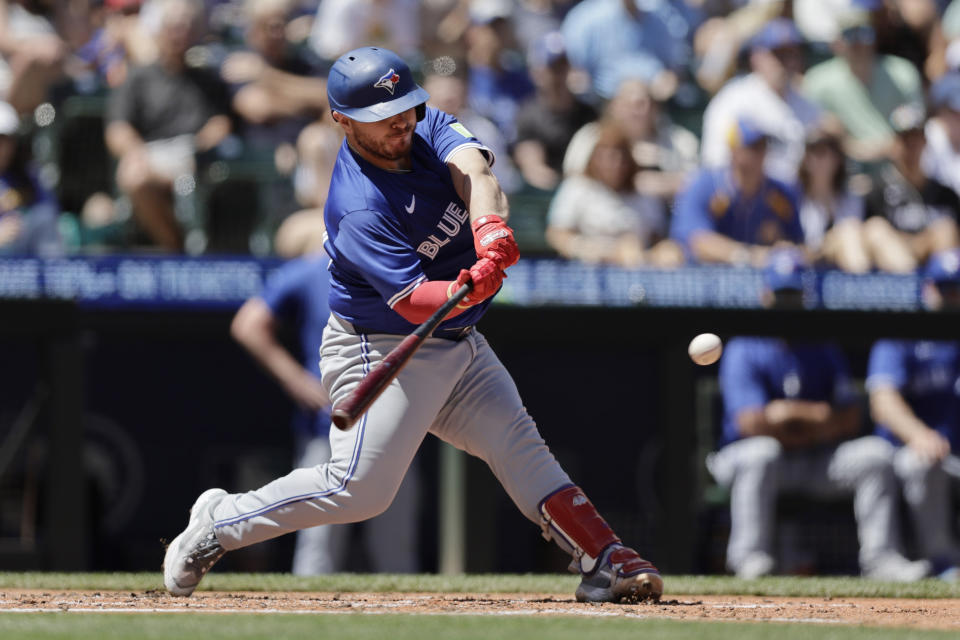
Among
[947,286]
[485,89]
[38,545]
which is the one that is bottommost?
[38,545]

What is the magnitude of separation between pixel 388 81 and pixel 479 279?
27.2 inches

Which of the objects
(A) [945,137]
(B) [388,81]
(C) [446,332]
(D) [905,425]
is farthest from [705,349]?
(A) [945,137]

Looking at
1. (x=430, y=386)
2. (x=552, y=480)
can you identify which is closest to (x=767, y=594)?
(x=552, y=480)

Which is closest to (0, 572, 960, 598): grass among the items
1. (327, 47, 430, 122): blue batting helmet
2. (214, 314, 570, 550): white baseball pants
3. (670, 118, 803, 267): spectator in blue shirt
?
(214, 314, 570, 550): white baseball pants

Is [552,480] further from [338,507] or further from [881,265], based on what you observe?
[881,265]

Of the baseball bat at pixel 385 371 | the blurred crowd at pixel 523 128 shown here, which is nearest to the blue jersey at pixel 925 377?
the blurred crowd at pixel 523 128

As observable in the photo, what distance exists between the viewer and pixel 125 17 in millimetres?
9547

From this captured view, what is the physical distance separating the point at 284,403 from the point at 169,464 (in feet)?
2.27

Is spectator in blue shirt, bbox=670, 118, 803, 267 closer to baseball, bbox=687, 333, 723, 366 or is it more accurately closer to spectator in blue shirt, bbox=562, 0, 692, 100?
spectator in blue shirt, bbox=562, 0, 692, 100

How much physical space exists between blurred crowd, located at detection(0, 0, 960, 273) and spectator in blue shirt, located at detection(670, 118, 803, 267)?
0.04ft

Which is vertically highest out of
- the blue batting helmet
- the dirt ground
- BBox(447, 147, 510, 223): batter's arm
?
the blue batting helmet

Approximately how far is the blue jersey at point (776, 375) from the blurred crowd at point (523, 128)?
0.59 m

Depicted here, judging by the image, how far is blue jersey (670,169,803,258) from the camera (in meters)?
8.35

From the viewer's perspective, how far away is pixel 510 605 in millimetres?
4957
